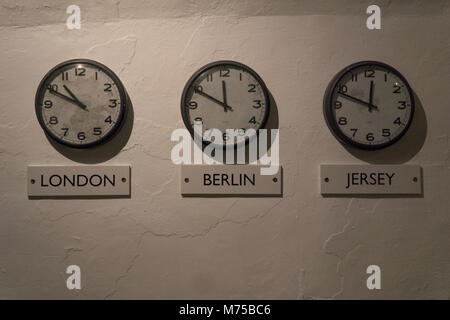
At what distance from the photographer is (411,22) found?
1209mm

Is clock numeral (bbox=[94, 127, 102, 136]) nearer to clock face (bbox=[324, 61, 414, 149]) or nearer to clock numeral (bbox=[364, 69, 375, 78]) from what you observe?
clock face (bbox=[324, 61, 414, 149])

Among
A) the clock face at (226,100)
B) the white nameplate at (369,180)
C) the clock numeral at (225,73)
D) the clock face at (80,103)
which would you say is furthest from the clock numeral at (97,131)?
the white nameplate at (369,180)

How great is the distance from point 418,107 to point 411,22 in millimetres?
293

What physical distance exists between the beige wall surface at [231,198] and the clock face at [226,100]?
0.05 metres

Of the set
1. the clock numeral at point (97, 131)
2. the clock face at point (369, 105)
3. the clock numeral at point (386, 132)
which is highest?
the clock face at point (369, 105)

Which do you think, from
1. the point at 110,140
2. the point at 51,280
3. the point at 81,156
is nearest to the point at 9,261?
the point at 51,280

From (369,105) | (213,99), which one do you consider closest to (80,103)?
(213,99)

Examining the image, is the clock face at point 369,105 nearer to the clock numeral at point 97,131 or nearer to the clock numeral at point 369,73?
the clock numeral at point 369,73

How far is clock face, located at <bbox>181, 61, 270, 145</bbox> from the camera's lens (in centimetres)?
116

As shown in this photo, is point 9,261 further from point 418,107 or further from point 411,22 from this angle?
point 411,22

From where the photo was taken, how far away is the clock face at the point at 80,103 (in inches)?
45.8

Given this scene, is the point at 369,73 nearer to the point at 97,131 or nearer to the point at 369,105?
the point at 369,105

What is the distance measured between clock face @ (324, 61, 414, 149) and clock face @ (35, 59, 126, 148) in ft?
2.33

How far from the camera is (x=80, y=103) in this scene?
1.17 metres
